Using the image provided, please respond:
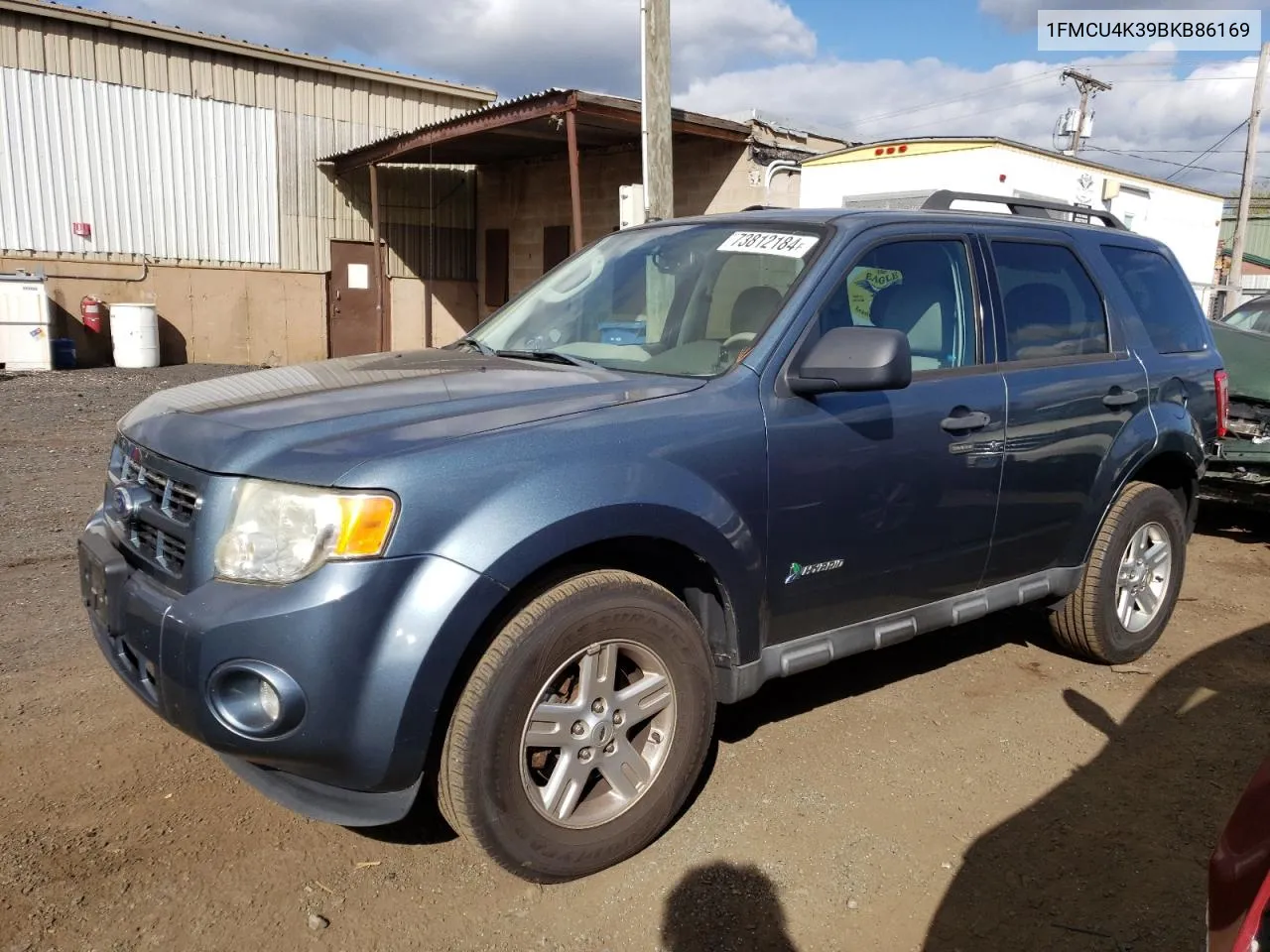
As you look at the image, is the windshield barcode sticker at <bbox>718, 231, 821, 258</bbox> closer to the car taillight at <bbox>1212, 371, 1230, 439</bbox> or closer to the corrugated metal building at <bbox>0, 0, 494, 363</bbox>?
the car taillight at <bbox>1212, 371, 1230, 439</bbox>

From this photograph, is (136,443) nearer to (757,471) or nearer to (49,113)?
(757,471)

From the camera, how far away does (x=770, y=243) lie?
3.50m

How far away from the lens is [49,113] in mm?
14781

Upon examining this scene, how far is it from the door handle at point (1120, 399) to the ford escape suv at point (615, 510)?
14mm

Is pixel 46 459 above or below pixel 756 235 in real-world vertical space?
below

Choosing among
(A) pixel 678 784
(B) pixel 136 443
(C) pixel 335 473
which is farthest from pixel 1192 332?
(B) pixel 136 443

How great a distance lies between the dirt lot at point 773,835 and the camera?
2607 mm

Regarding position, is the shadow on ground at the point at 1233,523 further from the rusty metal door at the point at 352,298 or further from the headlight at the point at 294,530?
the rusty metal door at the point at 352,298

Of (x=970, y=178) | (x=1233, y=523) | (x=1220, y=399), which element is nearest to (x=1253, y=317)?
(x=1233, y=523)

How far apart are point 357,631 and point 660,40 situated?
26.9 ft

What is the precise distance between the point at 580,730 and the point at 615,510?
0.63 meters

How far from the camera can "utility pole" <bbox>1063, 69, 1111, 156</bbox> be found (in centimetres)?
3198

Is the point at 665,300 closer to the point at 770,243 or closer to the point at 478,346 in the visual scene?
the point at 770,243

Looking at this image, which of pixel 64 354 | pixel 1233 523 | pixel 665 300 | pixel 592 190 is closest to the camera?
pixel 665 300
